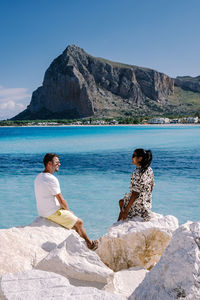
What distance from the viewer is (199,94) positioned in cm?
17188

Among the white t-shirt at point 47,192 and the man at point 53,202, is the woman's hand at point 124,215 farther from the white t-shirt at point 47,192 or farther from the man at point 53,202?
the white t-shirt at point 47,192

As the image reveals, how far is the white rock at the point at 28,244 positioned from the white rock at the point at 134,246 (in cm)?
69

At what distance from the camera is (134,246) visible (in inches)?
158

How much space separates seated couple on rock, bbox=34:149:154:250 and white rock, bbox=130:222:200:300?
183 cm

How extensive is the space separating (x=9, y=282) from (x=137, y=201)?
2422 millimetres

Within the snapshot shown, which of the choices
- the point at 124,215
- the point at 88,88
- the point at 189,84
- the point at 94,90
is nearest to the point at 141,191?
the point at 124,215

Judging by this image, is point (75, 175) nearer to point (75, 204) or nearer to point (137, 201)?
point (75, 204)

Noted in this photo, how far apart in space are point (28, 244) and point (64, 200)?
89cm

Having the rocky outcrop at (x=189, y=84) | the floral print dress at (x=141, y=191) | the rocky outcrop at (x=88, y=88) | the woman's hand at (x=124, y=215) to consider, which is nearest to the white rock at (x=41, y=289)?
the woman's hand at (x=124, y=215)

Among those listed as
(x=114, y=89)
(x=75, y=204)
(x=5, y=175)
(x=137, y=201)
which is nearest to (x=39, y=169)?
(x=5, y=175)

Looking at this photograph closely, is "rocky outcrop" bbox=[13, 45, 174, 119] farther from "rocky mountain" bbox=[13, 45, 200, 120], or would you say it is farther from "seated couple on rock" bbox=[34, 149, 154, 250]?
"seated couple on rock" bbox=[34, 149, 154, 250]

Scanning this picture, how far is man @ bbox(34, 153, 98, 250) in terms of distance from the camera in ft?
15.0

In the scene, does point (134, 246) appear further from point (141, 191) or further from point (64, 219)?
point (64, 219)

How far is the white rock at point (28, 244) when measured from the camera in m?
3.54
